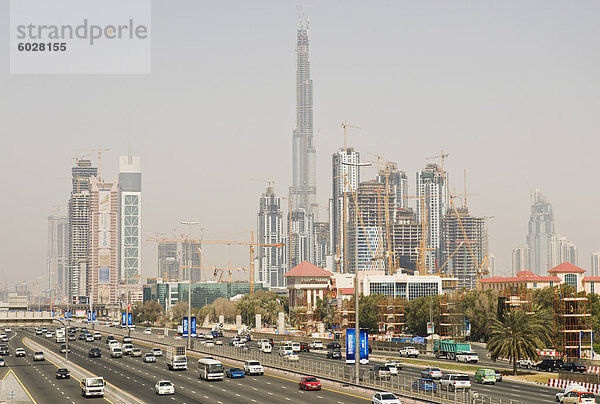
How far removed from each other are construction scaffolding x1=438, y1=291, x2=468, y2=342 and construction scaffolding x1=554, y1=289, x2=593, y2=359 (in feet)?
127

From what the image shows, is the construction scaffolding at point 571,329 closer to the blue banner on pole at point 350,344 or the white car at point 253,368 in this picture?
the white car at point 253,368

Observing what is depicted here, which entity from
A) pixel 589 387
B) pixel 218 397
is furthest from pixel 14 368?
pixel 589 387

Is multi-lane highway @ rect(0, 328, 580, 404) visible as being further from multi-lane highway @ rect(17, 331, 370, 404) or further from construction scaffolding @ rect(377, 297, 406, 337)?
construction scaffolding @ rect(377, 297, 406, 337)

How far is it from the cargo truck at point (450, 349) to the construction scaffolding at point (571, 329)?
42.2 feet

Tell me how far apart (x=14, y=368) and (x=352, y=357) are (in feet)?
179

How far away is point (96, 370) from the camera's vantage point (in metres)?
101

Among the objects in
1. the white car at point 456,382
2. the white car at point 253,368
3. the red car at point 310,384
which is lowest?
the white car at point 253,368

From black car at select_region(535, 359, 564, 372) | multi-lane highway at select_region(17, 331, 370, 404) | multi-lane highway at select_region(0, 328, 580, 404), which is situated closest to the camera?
multi-lane highway at select_region(17, 331, 370, 404)

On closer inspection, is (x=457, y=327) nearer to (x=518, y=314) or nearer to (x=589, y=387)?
(x=518, y=314)

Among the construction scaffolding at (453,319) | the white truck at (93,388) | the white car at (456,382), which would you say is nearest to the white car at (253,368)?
the white truck at (93,388)

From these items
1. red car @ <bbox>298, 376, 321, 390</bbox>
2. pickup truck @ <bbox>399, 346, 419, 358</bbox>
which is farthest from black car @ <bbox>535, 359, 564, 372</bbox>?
red car @ <bbox>298, 376, 321, 390</bbox>

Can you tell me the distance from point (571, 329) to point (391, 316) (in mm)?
74608

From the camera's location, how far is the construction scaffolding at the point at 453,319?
166125mm

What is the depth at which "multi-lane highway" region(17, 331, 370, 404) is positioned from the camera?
2625 inches
